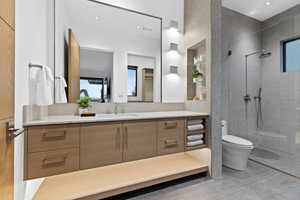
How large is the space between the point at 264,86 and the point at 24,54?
390 centimetres

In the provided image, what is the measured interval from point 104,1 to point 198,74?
1.71 metres

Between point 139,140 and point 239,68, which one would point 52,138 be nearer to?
point 139,140

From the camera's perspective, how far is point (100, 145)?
1.53 meters

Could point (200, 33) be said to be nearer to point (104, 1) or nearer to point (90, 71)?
point (104, 1)

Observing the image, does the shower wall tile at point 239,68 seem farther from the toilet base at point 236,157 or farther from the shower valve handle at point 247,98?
the toilet base at point 236,157

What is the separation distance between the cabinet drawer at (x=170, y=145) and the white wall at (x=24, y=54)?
4.24ft

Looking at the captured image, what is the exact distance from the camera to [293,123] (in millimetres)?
2639

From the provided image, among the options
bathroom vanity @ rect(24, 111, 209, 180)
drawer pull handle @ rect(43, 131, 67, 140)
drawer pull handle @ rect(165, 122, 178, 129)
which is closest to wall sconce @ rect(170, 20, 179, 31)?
bathroom vanity @ rect(24, 111, 209, 180)

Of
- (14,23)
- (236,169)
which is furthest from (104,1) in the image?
(236,169)

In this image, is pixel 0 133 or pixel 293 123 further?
pixel 293 123

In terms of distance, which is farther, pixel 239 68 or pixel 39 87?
pixel 239 68

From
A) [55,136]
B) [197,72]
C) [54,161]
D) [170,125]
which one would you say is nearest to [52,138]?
[55,136]

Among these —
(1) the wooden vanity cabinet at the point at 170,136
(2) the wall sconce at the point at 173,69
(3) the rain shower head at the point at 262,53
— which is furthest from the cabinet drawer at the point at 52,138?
(3) the rain shower head at the point at 262,53

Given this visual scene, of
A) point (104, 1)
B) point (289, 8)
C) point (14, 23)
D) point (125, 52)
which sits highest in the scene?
point (289, 8)
